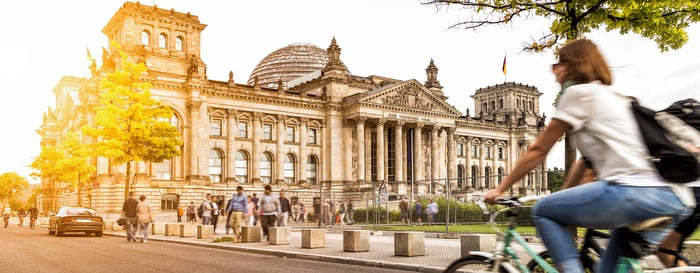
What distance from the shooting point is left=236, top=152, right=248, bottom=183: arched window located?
65.6 meters

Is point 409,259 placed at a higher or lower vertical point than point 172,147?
lower

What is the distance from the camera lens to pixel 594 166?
4281mm

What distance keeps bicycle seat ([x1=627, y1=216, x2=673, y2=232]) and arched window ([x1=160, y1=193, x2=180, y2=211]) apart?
55.8 metres

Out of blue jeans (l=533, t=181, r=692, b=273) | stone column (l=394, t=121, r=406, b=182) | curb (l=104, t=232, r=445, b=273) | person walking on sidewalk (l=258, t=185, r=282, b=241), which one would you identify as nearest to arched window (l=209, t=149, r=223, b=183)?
stone column (l=394, t=121, r=406, b=182)

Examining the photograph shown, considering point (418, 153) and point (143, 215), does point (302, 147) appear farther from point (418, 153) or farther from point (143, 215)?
point (143, 215)

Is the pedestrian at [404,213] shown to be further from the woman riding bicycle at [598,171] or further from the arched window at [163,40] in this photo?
the arched window at [163,40]

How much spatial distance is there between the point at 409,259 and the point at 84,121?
5724 cm

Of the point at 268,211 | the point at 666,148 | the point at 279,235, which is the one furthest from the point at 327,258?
the point at 666,148

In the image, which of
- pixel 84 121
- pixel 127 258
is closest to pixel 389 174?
pixel 84 121

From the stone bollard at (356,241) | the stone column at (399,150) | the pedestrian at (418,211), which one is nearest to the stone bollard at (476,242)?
the stone bollard at (356,241)

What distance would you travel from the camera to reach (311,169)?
233 ft

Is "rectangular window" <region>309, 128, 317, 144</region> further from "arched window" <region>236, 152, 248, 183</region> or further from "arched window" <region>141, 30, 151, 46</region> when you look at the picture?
"arched window" <region>141, 30, 151, 46</region>

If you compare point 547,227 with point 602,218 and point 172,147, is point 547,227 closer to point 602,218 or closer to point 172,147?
point 602,218

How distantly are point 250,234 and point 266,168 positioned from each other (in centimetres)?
4556
